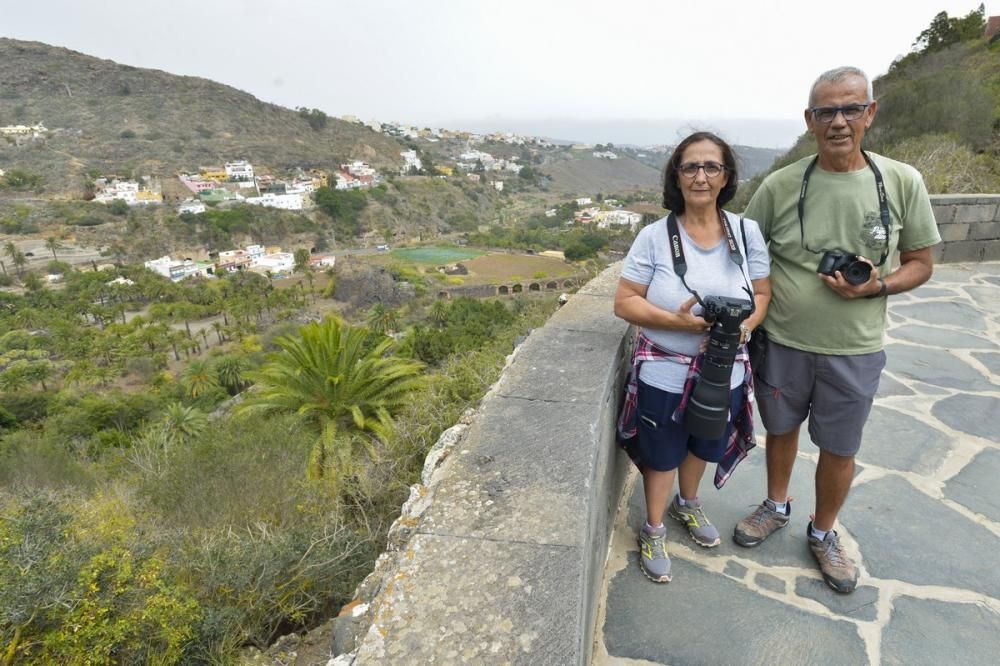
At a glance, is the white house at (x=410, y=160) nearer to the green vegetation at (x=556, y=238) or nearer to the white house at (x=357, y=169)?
the white house at (x=357, y=169)

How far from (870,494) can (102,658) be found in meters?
2.78

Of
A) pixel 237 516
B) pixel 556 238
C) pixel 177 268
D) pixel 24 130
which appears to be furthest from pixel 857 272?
pixel 24 130

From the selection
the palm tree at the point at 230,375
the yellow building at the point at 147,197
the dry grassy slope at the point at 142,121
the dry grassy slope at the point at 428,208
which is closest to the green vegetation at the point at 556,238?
the dry grassy slope at the point at 428,208

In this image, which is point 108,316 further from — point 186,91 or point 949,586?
point 186,91

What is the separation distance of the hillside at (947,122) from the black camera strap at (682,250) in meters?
2.12

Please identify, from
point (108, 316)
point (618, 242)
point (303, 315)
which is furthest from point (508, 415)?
point (618, 242)

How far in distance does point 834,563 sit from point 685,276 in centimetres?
112

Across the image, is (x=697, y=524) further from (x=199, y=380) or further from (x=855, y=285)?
(x=199, y=380)

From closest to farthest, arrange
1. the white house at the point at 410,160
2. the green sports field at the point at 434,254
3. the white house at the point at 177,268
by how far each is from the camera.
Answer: the white house at the point at 177,268
the green sports field at the point at 434,254
the white house at the point at 410,160

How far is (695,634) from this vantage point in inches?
62.2

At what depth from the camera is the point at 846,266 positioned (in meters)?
1.47

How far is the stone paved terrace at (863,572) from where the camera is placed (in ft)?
5.03

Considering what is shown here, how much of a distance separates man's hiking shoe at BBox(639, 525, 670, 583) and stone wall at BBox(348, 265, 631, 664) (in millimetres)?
136

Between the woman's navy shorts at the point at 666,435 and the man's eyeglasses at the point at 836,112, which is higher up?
the man's eyeglasses at the point at 836,112
